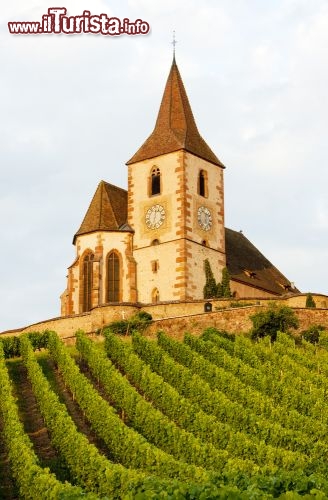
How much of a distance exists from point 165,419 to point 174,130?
31.8 meters

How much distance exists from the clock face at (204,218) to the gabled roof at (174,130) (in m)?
3.29

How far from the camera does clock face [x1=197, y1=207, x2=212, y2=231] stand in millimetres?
60153

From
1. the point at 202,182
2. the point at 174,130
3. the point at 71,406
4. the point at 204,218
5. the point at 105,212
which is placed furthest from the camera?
the point at 174,130

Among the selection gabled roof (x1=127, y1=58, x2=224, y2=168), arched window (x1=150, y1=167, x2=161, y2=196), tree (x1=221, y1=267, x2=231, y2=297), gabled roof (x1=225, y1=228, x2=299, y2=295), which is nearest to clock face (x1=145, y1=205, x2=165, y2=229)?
arched window (x1=150, y1=167, x2=161, y2=196)

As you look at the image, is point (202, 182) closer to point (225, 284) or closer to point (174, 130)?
point (174, 130)

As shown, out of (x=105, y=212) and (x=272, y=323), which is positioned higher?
(x=105, y=212)

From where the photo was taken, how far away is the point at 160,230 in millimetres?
59344

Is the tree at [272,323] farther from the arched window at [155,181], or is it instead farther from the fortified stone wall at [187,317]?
the arched window at [155,181]

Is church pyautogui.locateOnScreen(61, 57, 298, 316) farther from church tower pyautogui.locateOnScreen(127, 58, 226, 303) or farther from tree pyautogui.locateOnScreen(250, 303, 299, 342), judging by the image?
tree pyautogui.locateOnScreen(250, 303, 299, 342)

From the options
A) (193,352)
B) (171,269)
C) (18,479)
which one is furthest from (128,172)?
(18,479)

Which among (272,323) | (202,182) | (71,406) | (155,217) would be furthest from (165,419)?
(202,182)

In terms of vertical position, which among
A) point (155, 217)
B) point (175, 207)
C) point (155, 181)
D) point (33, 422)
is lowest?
point (33, 422)

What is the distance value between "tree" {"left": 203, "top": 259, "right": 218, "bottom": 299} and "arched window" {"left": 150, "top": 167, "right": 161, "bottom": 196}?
5140 millimetres

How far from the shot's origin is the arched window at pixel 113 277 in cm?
5875
